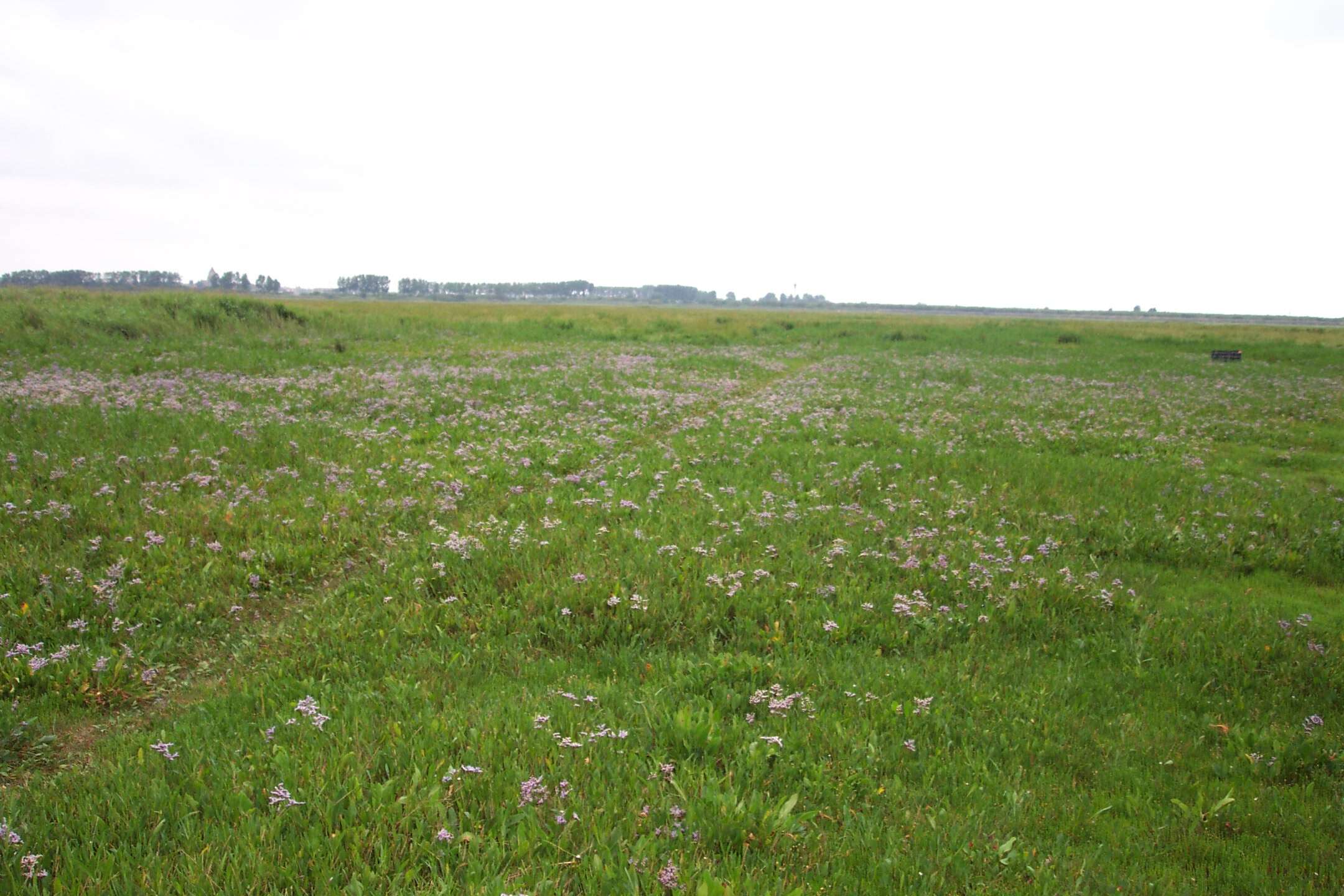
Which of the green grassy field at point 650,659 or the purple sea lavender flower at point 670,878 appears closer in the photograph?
the purple sea lavender flower at point 670,878

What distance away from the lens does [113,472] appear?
909 cm

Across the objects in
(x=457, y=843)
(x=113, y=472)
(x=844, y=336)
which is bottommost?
(x=457, y=843)

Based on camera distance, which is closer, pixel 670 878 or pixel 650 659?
pixel 670 878

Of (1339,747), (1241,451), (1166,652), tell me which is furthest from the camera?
(1241,451)

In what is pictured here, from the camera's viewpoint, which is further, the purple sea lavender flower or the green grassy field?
the green grassy field

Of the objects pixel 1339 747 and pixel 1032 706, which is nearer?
pixel 1339 747

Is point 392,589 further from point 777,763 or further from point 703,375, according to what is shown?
point 703,375

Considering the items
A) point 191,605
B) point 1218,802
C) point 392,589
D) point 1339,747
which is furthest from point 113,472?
point 1339,747

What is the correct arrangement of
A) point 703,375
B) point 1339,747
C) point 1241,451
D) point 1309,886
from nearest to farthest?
point 1309,886 → point 1339,747 → point 1241,451 → point 703,375

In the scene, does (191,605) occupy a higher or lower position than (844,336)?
lower

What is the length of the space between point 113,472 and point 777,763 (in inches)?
381

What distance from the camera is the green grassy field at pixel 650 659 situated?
339 cm

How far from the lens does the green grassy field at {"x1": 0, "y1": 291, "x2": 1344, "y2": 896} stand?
339 cm

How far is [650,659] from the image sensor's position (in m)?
5.54
